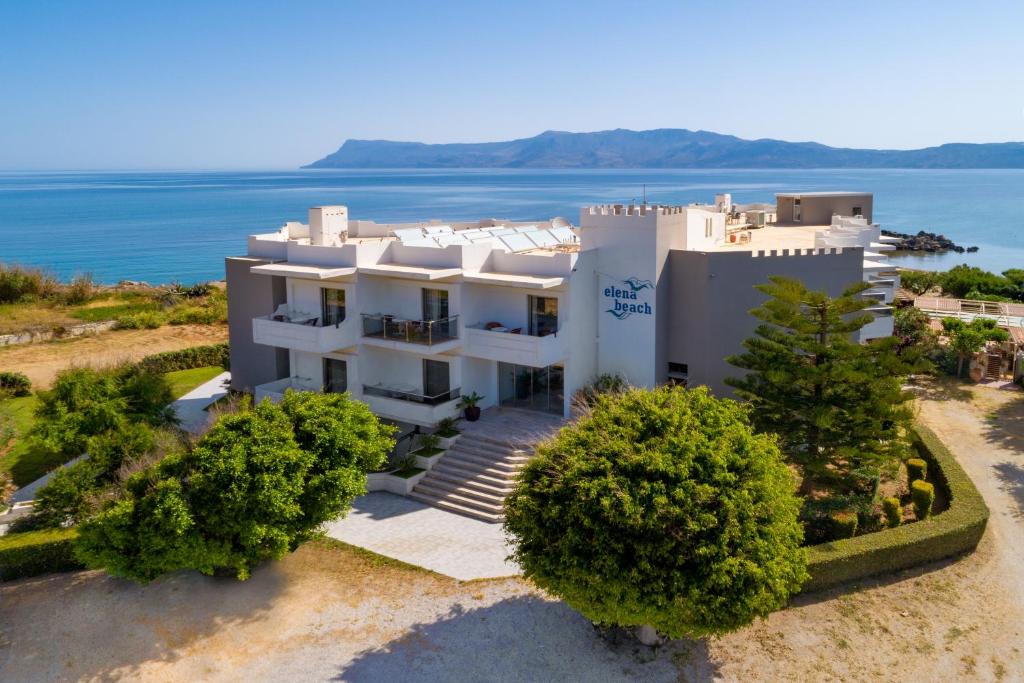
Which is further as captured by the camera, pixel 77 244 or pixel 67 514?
pixel 77 244

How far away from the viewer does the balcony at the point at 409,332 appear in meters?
24.0

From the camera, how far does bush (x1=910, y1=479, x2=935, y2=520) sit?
18625 mm

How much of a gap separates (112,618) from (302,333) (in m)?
10.1

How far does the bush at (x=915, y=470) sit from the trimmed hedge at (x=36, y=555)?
19068 millimetres

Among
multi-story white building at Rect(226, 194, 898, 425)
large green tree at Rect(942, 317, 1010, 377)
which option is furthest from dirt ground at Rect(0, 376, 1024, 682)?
large green tree at Rect(942, 317, 1010, 377)

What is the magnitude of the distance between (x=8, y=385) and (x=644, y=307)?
77.6 ft

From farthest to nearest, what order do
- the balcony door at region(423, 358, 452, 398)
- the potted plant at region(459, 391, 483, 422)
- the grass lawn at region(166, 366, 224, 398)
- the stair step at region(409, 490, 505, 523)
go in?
the grass lawn at region(166, 366, 224, 398) → the balcony door at region(423, 358, 452, 398) → the potted plant at region(459, 391, 483, 422) → the stair step at region(409, 490, 505, 523)

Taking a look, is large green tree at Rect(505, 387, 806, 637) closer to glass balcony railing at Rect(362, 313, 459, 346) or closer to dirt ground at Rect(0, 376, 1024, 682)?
dirt ground at Rect(0, 376, 1024, 682)

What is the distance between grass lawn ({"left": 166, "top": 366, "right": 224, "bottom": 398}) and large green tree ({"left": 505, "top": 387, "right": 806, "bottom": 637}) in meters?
21.7

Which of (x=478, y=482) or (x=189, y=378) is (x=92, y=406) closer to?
(x=478, y=482)

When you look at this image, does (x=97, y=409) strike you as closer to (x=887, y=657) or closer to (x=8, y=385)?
(x=8, y=385)

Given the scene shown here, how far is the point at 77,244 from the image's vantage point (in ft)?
357

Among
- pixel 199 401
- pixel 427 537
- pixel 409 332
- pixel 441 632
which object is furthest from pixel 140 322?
pixel 441 632

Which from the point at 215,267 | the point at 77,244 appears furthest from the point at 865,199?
the point at 77,244
